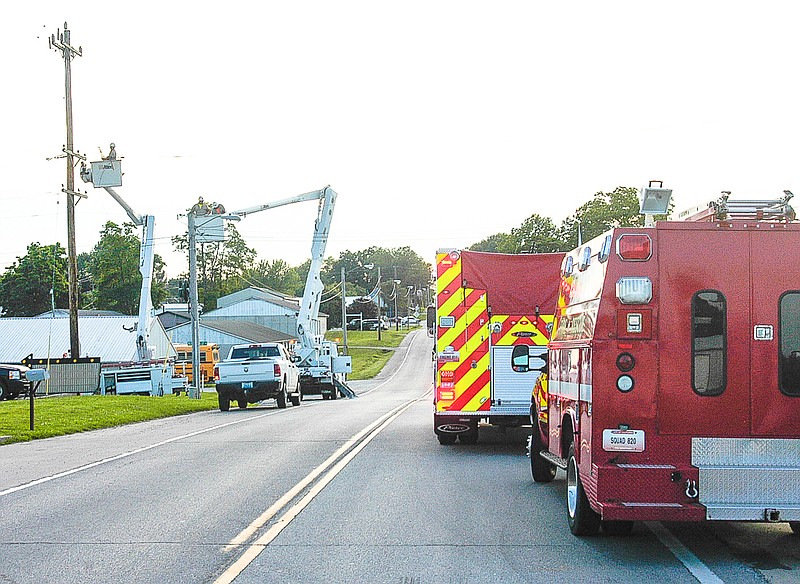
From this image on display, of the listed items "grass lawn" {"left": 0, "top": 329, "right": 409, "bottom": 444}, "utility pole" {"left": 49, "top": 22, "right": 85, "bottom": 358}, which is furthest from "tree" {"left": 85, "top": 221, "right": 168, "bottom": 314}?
"grass lawn" {"left": 0, "top": 329, "right": 409, "bottom": 444}

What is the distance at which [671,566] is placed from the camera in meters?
7.66

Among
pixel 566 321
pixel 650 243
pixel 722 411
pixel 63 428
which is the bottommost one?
pixel 63 428

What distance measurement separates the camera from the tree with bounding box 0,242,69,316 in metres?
112

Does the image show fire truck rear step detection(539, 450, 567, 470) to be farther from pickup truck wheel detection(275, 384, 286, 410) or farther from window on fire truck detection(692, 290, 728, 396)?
pickup truck wheel detection(275, 384, 286, 410)

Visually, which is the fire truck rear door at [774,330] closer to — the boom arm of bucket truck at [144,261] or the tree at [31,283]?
the boom arm of bucket truck at [144,261]

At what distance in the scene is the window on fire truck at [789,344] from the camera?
765cm

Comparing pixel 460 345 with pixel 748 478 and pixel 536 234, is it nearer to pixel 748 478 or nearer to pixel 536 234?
pixel 748 478

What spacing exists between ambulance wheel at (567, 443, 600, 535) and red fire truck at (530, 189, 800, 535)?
56 centimetres

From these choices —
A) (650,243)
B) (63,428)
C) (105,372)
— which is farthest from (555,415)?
(105,372)

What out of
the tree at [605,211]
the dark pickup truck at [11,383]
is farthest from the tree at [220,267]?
the dark pickup truck at [11,383]

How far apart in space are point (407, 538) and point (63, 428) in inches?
587

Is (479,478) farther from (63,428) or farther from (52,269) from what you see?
(52,269)

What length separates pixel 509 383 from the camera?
15.4m

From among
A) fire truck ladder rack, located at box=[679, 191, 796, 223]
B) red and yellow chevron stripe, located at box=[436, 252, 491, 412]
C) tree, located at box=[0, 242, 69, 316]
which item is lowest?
red and yellow chevron stripe, located at box=[436, 252, 491, 412]
